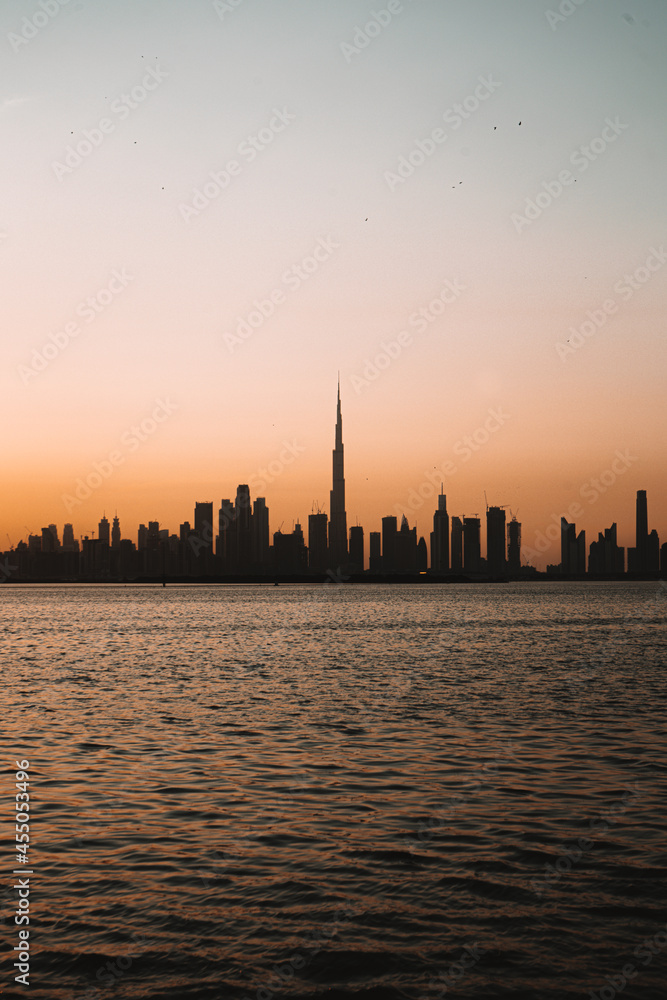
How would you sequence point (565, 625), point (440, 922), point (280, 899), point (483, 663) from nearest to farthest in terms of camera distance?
point (440, 922) → point (280, 899) → point (483, 663) → point (565, 625)

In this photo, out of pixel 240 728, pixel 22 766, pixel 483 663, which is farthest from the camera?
pixel 483 663

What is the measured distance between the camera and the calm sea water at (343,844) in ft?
43.9

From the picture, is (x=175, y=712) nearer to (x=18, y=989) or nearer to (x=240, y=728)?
(x=240, y=728)

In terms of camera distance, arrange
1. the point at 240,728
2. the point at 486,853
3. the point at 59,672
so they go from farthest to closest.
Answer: the point at 59,672, the point at 240,728, the point at 486,853

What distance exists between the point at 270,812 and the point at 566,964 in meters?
9.92

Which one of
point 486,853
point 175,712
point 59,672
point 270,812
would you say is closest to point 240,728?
point 175,712

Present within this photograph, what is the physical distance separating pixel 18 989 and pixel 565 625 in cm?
11129

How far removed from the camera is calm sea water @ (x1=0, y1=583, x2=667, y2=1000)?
1338 cm

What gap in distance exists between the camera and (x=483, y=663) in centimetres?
6438

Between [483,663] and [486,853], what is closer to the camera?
[486,853]

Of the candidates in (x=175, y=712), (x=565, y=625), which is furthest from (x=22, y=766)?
(x=565, y=625)

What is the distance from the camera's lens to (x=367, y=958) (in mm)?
13680

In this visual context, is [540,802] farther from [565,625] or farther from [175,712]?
[565,625]

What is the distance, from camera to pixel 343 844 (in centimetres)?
1930
